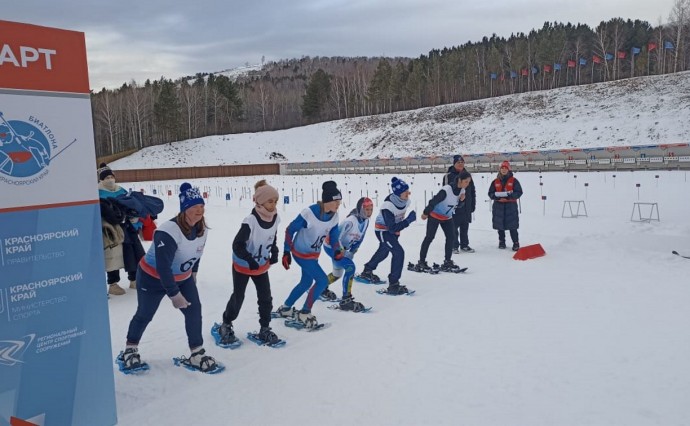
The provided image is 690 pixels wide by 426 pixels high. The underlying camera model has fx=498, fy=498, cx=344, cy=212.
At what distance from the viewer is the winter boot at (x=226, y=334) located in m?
5.55

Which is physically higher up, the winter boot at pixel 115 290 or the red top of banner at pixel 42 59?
the red top of banner at pixel 42 59

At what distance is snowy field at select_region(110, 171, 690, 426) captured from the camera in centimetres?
397

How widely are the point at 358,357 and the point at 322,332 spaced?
0.95 meters

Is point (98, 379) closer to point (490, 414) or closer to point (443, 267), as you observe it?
point (490, 414)

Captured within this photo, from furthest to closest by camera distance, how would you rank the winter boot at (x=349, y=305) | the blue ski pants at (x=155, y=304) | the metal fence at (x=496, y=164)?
the metal fence at (x=496, y=164) < the winter boot at (x=349, y=305) < the blue ski pants at (x=155, y=304)

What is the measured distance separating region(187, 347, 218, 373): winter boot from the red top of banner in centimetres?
268

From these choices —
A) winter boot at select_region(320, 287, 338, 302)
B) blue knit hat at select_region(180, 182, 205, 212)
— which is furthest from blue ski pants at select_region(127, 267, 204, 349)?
winter boot at select_region(320, 287, 338, 302)

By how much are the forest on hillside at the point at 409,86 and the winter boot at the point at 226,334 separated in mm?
64542

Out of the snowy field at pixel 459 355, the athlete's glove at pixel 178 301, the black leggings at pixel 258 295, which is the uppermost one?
the athlete's glove at pixel 178 301

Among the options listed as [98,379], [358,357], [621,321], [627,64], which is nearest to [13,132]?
[98,379]

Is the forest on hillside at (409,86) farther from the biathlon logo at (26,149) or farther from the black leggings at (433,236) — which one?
the biathlon logo at (26,149)

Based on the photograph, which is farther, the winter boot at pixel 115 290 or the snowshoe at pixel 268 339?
the winter boot at pixel 115 290

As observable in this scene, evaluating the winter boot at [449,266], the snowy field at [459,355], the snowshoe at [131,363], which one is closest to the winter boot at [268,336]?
the snowy field at [459,355]

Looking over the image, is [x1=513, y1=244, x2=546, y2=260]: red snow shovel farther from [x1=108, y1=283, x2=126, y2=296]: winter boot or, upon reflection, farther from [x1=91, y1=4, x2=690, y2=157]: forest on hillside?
[x1=91, y1=4, x2=690, y2=157]: forest on hillside
